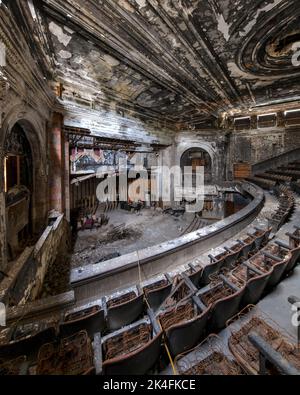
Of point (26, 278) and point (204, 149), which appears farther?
point (204, 149)

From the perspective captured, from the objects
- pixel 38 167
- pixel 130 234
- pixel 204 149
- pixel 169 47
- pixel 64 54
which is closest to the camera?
pixel 64 54

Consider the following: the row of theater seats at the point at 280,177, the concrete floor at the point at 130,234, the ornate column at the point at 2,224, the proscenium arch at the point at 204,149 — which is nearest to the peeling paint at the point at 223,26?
the ornate column at the point at 2,224

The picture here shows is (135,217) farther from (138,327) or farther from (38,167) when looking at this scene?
(138,327)

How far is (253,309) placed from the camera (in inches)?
88.7

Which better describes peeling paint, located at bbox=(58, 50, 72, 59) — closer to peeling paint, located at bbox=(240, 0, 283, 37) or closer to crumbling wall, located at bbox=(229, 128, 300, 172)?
peeling paint, located at bbox=(240, 0, 283, 37)

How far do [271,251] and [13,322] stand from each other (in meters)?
4.09

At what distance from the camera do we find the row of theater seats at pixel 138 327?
1.68 metres

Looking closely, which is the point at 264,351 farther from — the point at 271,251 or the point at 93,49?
the point at 93,49

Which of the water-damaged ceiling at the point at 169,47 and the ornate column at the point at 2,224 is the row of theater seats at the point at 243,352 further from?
the water-damaged ceiling at the point at 169,47

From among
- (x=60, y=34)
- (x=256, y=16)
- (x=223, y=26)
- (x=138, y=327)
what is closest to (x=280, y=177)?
(x=256, y=16)

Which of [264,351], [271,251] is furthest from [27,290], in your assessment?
[271,251]

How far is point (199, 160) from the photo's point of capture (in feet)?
49.0

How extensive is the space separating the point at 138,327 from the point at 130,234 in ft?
21.1

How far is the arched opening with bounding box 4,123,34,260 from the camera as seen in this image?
13.6 ft
